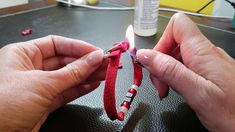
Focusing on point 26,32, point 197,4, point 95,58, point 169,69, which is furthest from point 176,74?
point 197,4

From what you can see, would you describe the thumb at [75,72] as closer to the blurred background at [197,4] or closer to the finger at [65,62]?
the finger at [65,62]

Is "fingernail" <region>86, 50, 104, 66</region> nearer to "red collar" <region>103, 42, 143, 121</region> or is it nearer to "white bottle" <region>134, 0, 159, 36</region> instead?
"red collar" <region>103, 42, 143, 121</region>

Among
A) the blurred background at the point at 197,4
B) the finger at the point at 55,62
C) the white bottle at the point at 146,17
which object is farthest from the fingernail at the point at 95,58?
the blurred background at the point at 197,4

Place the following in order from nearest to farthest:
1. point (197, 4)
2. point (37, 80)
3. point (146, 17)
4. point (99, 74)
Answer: point (37, 80) < point (99, 74) < point (146, 17) < point (197, 4)

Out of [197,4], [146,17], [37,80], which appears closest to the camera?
[37,80]

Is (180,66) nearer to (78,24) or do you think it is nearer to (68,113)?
(68,113)

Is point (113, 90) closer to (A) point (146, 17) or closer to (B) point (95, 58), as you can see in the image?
(B) point (95, 58)

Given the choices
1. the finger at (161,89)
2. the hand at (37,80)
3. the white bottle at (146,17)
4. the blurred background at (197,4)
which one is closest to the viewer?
the hand at (37,80)
